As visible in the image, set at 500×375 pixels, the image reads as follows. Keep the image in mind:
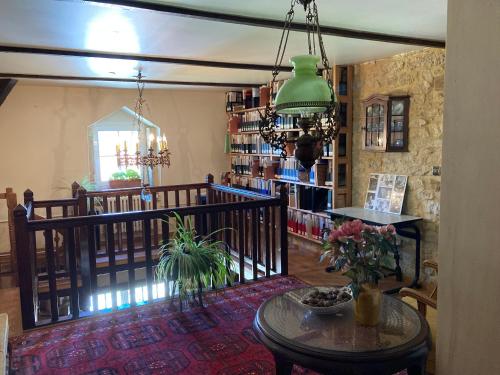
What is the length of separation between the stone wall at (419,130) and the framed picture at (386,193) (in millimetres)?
66

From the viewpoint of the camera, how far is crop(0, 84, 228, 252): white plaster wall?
6176 millimetres

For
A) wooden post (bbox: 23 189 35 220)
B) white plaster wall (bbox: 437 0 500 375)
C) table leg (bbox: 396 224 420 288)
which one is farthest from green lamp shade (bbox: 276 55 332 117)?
wooden post (bbox: 23 189 35 220)

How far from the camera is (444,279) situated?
139 cm

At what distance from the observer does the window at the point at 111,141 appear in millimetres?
6845

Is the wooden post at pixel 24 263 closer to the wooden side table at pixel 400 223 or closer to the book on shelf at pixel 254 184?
the wooden side table at pixel 400 223

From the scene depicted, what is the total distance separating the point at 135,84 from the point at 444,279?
19.4 ft

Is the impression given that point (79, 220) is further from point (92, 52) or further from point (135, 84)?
point (135, 84)

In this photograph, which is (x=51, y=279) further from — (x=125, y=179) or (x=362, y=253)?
(x=125, y=179)

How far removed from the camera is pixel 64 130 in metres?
6.48

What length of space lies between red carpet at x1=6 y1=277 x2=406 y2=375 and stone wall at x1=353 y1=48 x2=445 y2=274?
210 cm

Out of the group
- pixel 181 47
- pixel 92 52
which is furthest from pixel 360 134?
pixel 92 52

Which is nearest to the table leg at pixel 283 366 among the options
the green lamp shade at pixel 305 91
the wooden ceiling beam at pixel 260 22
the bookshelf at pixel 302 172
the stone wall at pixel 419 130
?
the green lamp shade at pixel 305 91

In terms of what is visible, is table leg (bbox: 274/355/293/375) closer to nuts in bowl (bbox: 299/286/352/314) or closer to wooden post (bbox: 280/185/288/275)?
nuts in bowl (bbox: 299/286/352/314)

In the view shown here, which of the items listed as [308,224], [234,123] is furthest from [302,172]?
[234,123]
